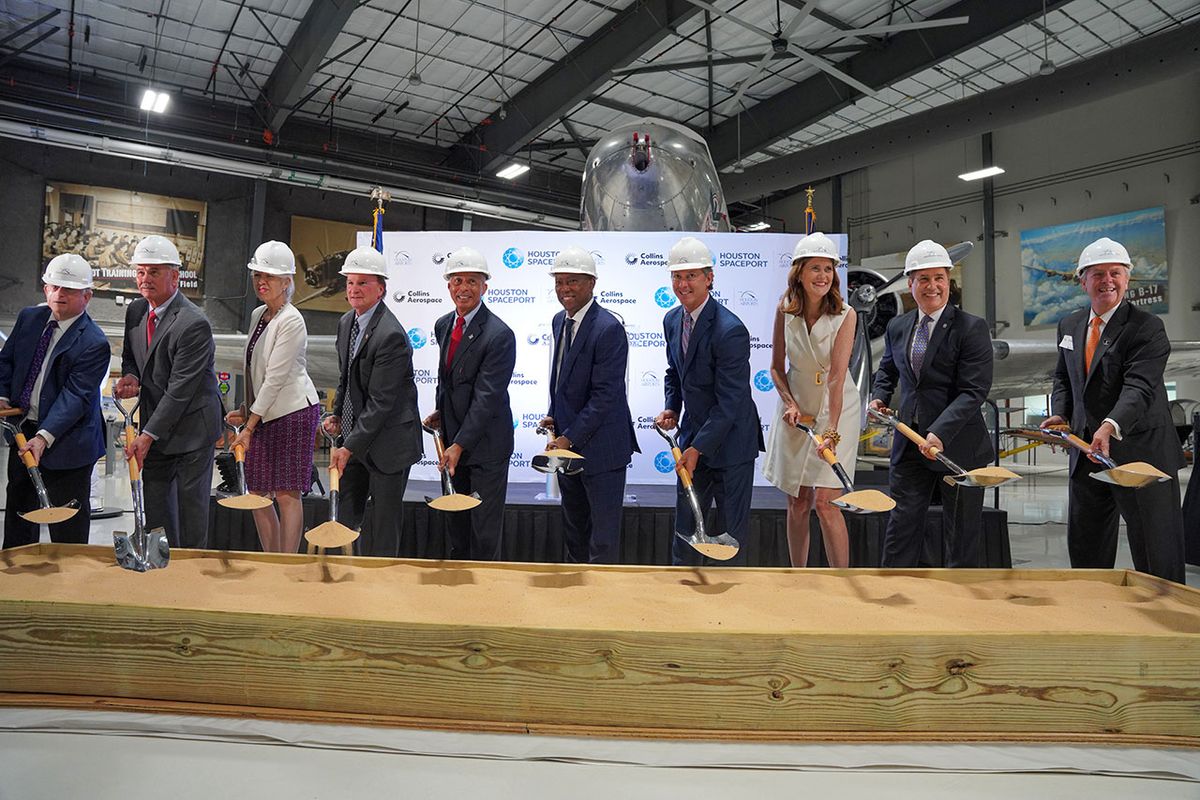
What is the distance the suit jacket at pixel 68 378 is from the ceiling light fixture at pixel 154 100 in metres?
10.1

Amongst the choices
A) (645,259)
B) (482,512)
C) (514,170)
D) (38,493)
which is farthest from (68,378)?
(514,170)

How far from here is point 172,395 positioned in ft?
11.2

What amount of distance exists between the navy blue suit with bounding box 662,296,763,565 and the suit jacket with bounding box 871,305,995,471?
27.3 inches

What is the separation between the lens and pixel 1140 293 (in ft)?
49.8

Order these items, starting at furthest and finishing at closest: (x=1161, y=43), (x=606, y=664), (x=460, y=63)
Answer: (x=460, y=63) → (x=1161, y=43) → (x=606, y=664)

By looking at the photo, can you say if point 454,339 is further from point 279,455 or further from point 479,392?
point 279,455

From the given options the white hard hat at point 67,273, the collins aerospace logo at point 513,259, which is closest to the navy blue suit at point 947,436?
the collins aerospace logo at point 513,259

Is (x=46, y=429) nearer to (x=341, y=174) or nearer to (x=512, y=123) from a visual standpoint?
(x=341, y=174)

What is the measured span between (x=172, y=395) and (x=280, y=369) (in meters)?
0.48

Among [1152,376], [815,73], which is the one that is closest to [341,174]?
[815,73]

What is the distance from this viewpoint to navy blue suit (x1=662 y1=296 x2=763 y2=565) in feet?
10.8

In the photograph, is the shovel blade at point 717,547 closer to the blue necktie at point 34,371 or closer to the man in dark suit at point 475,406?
the man in dark suit at point 475,406

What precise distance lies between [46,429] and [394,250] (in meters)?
2.92

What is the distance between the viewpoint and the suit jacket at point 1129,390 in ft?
10.2
